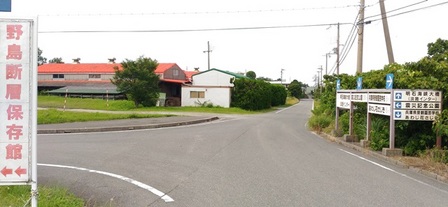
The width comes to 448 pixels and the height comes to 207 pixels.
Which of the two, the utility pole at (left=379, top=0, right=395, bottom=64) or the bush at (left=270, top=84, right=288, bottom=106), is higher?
the utility pole at (left=379, top=0, right=395, bottom=64)

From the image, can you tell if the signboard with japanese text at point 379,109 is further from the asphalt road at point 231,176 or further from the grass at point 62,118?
the grass at point 62,118

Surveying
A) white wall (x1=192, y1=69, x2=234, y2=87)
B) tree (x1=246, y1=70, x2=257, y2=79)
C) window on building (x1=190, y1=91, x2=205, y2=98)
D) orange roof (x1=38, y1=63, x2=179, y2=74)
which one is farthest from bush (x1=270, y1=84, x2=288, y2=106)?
tree (x1=246, y1=70, x2=257, y2=79)

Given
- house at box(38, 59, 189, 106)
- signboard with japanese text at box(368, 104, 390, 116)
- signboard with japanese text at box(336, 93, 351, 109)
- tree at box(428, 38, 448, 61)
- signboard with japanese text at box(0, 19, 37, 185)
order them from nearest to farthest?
1. signboard with japanese text at box(0, 19, 37, 185)
2. signboard with japanese text at box(368, 104, 390, 116)
3. signboard with japanese text at box(336, 93, 351, 109)
4. tree at box(428, 38, 448, 61)
5. house at box(38, 59, 189, 106)

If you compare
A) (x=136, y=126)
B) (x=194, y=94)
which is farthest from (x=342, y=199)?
(x=194, y=94)

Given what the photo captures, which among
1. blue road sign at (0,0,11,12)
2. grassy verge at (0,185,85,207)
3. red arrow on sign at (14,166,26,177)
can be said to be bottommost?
grassy verge at (0,185,85,207)

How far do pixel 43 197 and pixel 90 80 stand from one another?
51.2 metres

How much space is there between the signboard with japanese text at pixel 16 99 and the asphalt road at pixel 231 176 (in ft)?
5.72

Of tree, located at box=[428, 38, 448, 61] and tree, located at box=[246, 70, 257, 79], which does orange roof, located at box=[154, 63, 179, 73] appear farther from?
tree, located at box=[246, 70, 257, 79]

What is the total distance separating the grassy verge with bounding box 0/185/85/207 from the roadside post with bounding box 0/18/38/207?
2.49 feet

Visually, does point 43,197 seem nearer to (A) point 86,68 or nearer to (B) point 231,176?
(B) point 231,176

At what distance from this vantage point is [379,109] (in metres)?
12.3

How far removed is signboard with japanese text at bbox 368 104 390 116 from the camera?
463 inches

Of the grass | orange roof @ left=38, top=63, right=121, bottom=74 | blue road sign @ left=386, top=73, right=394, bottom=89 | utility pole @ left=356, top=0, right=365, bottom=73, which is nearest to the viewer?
the grass

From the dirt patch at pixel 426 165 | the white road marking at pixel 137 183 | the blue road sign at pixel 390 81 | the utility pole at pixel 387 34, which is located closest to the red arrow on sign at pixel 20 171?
the white road marking at pixel 137 183
